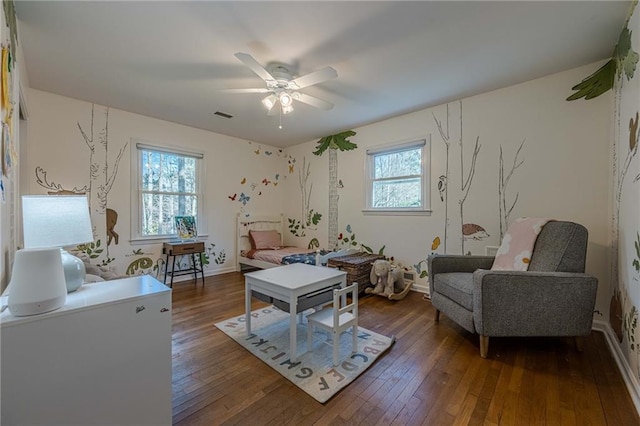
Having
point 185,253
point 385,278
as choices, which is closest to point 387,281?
point 385,278

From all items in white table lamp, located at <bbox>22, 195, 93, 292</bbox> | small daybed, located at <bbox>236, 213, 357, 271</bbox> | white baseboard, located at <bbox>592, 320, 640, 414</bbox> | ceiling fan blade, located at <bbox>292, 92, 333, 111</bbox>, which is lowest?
white baseboard, located at <bbox>592, 320, 640, 414</bbox>

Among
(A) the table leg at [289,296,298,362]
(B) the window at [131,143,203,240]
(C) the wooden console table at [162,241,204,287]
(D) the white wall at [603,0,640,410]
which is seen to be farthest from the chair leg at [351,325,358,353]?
(B) the window at [131,143,203,240]

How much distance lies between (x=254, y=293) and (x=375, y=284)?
1764 mm

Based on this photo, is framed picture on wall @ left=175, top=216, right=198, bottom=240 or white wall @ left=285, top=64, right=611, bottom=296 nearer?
white wall @ left=285, top=64, right=611, bottom=296

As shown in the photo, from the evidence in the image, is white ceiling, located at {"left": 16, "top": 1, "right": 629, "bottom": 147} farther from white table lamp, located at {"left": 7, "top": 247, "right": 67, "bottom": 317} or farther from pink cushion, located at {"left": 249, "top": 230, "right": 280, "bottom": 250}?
pink cushion, located at {"left": 249, "top": 230, "right": 280, "bottom": 250}

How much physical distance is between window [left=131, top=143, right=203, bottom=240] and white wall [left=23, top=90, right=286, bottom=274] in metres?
0.11

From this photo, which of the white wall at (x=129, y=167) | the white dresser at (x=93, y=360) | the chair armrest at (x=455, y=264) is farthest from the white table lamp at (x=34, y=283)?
the white wall at (x=129, y=167)

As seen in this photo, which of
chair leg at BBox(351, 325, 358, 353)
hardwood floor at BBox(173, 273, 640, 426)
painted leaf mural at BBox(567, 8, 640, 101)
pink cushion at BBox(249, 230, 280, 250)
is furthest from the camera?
pink cushion at BBox(249, 230, 280, 250)

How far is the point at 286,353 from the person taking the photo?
6.39 ft

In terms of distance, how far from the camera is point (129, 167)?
3.51 meters

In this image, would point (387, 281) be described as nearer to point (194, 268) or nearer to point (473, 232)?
point (473, 232)

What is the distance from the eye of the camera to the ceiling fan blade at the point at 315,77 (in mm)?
2014

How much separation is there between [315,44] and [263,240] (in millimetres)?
3345

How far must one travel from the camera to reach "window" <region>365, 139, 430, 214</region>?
3.47 meters
